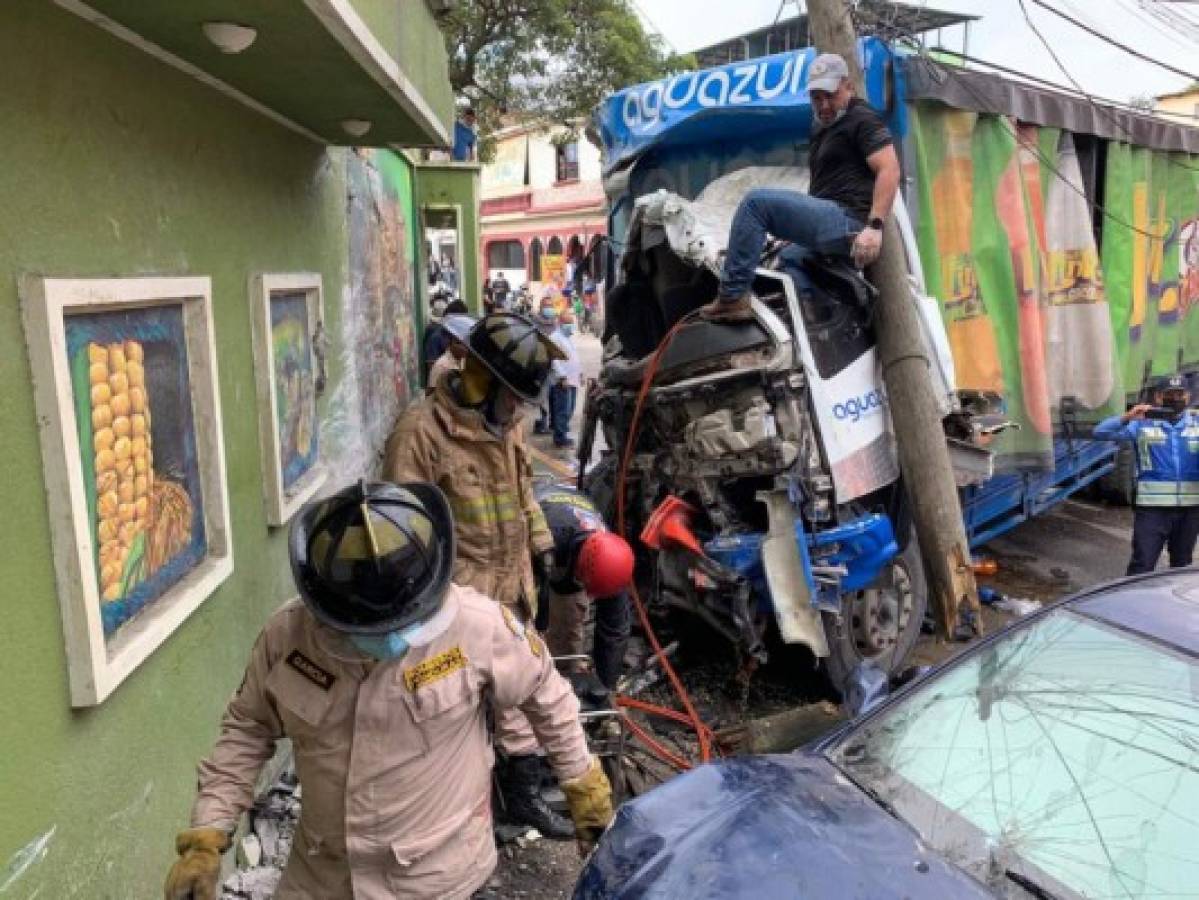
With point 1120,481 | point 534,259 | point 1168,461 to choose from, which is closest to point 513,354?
point 1168,461

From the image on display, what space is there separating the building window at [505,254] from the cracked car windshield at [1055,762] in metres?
34.7

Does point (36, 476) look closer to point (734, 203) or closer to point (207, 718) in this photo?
point (207, 718)

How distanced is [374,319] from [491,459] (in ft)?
12.4

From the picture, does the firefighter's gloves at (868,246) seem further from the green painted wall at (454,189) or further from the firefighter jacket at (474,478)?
the green painted wall at (454,189)

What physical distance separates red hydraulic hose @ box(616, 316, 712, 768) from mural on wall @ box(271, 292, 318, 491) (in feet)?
5.12

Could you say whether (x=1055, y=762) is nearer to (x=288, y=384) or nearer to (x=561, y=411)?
(x=288, y=384)

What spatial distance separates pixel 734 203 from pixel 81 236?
13.2ft

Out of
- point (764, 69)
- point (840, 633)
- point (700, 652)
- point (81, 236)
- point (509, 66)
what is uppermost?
point (509, 66)

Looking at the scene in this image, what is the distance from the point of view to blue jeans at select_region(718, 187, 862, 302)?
166 inches

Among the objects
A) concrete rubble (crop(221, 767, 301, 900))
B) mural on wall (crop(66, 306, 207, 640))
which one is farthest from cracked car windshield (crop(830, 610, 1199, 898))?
mural on wall (crop(66, 306, 207, 640))

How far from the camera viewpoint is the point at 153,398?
262 cm

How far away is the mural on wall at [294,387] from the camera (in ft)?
12.6

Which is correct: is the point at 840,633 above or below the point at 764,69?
below

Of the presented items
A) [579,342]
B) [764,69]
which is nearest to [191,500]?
[764,69]
